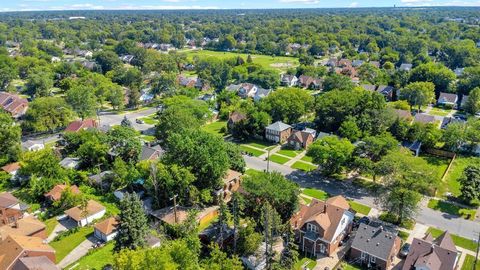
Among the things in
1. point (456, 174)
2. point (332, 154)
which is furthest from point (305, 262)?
point (456, 174)

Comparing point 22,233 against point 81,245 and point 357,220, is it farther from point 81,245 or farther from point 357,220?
point 357,220

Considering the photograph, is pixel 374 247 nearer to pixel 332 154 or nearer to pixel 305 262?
pixel 305 262

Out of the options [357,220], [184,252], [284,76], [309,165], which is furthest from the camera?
[284,76]

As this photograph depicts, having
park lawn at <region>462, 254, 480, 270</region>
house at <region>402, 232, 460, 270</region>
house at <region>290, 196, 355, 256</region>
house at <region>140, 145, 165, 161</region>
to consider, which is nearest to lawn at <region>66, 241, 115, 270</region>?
house at <region>140, 145, 165, 161</region>

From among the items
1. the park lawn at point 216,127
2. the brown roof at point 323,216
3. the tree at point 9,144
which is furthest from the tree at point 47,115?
the brown roof at point 323,216

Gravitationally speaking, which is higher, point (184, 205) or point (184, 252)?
point (184, 252)

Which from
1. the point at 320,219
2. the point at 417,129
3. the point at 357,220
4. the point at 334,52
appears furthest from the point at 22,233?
the point at 334,52
